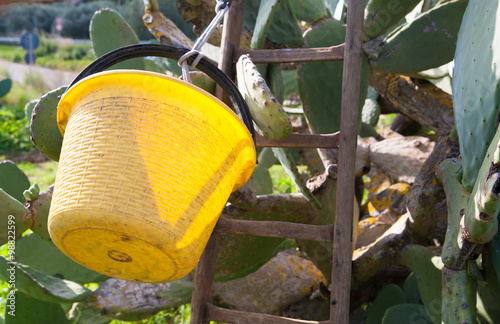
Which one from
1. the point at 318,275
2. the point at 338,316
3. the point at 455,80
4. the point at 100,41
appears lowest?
the point at 338,316

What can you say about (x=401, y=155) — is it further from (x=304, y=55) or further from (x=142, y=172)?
(x=142, y=172)

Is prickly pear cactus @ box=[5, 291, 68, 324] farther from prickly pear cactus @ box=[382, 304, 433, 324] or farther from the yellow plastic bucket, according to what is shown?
prickly pear cactus @ box=[382, 304, 433, 324]

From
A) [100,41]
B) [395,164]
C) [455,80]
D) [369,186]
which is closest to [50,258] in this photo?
[100,41]

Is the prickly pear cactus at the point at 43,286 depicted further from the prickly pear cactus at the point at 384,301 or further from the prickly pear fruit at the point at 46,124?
the prickly pear cactus at the point at 384,301

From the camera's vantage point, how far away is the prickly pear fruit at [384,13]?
1.60 m

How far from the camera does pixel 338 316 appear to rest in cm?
127

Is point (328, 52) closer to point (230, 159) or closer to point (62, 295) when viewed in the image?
point (230, 159)

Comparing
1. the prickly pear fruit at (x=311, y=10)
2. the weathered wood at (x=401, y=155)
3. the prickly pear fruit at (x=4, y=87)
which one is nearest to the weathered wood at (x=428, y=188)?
the prickly pear fruit at (x=311, y=10)

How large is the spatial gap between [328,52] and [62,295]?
1118mm

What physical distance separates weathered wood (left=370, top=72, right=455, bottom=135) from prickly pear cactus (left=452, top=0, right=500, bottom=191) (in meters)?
1.04

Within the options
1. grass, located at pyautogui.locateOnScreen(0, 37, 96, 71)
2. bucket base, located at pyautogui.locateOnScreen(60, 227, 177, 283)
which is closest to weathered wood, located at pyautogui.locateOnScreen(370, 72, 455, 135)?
bucket base, located at pyautogui.locateOnScreen(60, 227, 177, 283)

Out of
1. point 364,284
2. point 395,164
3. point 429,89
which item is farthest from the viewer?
point 395,164

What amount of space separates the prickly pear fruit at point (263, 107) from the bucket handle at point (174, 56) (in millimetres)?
41

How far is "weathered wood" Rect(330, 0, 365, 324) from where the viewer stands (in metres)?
1.28
